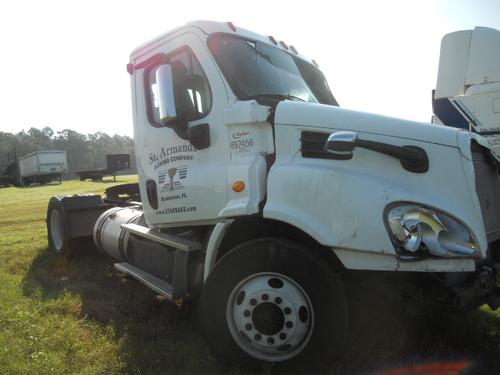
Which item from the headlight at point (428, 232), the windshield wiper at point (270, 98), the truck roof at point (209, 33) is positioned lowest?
the headlight at point (428, 232)

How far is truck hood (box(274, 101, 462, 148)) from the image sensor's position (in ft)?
9.01

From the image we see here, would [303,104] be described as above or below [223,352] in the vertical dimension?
above

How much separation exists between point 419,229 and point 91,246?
18.5 ft

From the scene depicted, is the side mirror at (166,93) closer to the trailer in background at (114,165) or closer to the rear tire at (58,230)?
the rear tire at (58,230)

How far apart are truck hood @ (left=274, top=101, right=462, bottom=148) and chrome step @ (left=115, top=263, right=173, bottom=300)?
1743 mm

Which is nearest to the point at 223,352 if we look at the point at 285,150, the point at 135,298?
the point at 285,150

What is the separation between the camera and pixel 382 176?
276 cm

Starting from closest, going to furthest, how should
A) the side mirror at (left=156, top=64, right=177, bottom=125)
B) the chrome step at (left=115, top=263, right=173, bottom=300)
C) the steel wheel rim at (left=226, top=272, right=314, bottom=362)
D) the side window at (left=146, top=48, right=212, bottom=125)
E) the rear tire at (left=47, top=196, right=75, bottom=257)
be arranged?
1. the steel wheel rim at (left=226, top=272, right=314, bottom=362)
2. the side mirror at (left=156, top=64, right=177, bottom=125)
3. the side window at (left=146, top=48, right=212, bottom=125)
4. the chrome step at (left=115, top=263, right=173, bottom=300)
5. the rear tire at (left=47, top=196, right=75, bottom=257)

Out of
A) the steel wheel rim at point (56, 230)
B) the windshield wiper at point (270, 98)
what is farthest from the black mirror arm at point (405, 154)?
the steel wheel rim at point (56, 230)

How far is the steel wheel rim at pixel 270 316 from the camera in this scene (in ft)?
9.33

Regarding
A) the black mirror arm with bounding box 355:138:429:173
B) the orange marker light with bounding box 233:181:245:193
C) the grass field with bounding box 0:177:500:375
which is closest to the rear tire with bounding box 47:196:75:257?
the grass field with bounding box 0:177:500:375

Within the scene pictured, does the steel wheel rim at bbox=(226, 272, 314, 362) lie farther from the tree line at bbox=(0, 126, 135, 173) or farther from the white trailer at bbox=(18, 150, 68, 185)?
the tree line at bbox=(0, 126, 135, 173)

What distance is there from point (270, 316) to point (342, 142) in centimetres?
122

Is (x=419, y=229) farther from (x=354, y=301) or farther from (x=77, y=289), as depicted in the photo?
(x=77, y=289)
